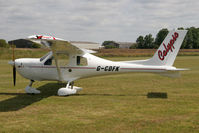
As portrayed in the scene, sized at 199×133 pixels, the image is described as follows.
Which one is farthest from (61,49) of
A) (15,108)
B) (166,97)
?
(166,97)

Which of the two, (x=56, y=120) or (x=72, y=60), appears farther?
(x=72, y=60)

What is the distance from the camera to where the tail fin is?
8812 mm

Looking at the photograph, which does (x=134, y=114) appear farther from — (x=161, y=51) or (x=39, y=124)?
(x=161, y=51)

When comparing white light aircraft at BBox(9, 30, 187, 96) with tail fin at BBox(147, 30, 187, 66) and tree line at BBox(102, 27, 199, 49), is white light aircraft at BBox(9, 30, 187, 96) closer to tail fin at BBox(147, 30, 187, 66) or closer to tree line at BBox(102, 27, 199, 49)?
tail fin at BBox(147, 30, 187, 66)

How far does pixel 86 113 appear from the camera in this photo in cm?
673

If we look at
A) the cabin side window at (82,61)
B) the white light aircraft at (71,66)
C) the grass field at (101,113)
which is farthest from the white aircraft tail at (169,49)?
the cabin side window at (82,61)

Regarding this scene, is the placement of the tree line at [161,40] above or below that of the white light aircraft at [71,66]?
above

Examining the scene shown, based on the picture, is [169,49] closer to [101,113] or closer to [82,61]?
[82,61]

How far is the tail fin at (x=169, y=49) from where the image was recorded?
28.9 feet

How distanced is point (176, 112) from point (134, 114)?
1329 mm

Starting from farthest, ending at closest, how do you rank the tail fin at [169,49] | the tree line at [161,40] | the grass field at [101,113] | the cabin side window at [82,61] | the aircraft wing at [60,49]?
the tree line at [161,40], the cabin side window at [82,61], the tail fin at [169,49], the aircraft wing at [60,49], the grass field at [101,113]

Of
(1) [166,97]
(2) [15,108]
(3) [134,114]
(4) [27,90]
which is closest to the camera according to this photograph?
(3) [134,114]

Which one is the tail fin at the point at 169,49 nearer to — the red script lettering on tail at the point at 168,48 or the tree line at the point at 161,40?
the red script lettering on tail at the point at 168,48

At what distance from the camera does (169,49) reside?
895 centimetres
